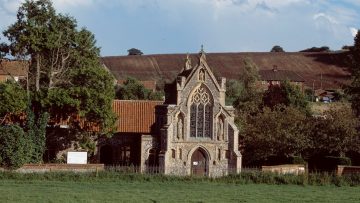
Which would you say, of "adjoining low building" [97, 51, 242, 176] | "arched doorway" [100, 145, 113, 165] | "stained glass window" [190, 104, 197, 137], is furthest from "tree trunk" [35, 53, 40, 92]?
"stained glass window" [190, 104, 197, 137]

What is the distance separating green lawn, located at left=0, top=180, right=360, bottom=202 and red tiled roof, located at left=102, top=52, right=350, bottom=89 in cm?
9604

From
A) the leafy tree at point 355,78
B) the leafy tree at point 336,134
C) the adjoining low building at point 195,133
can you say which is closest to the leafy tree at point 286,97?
the leafy tree at point 355,78

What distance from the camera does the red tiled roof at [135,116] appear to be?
6744cm

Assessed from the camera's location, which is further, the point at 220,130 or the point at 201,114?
the point at 220,130

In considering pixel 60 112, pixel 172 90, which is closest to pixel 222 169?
pixel 172 90

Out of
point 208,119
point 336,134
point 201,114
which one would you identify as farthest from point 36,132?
point 336,134

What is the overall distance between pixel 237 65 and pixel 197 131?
337ft

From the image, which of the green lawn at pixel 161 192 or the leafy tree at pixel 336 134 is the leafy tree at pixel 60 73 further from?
the leafy tree at pixel 336 134

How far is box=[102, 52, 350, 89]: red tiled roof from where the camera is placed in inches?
5935

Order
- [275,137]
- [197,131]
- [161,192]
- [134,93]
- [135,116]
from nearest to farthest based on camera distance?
[161,192], [197,131], [275,137], [135,116], [134,93]

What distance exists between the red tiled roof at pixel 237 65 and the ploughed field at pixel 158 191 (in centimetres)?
9512

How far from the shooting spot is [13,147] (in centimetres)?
5606

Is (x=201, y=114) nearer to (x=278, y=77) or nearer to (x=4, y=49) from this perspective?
(x=4, y=49)

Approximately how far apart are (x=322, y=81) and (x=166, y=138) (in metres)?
92.2
